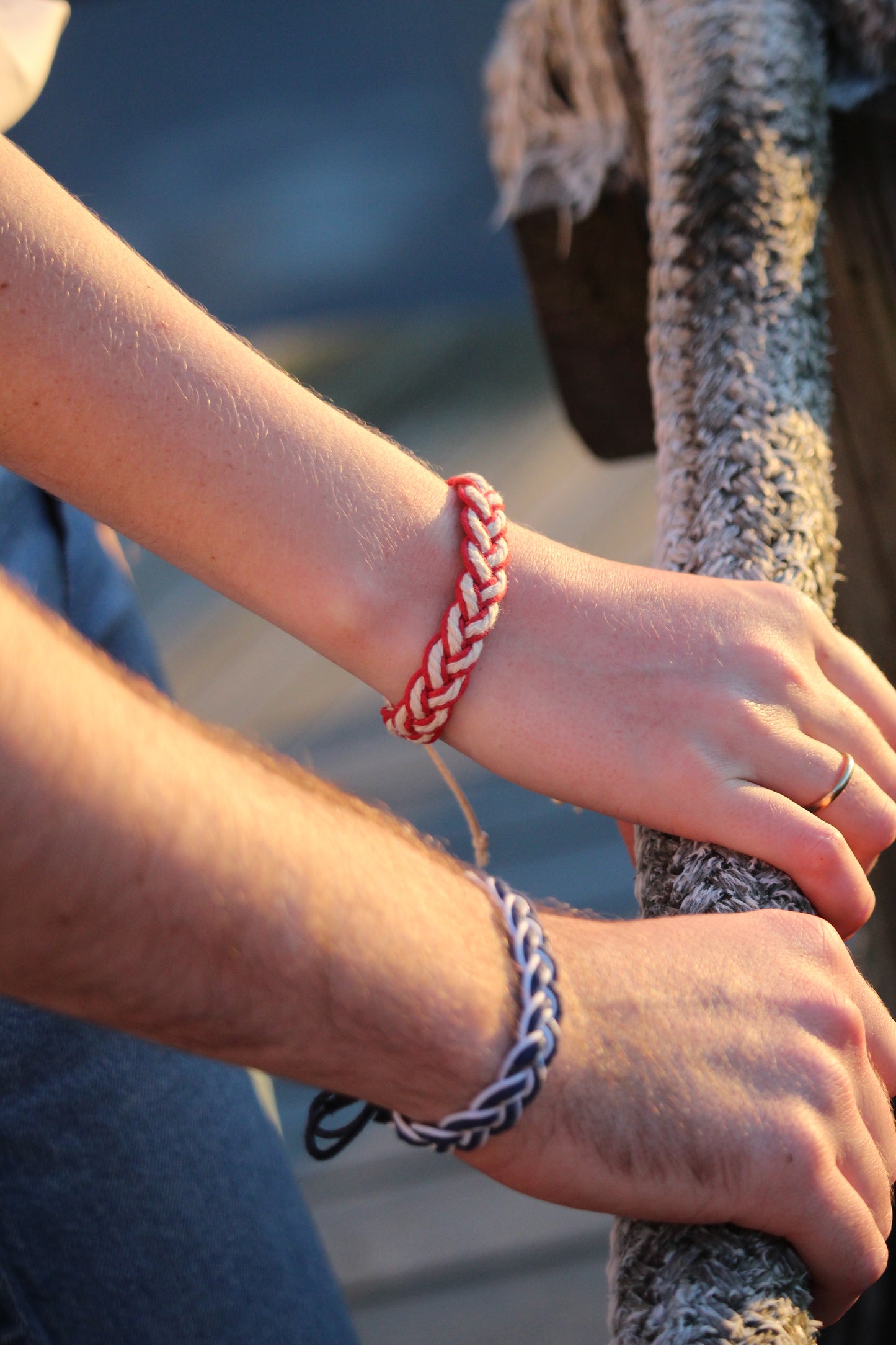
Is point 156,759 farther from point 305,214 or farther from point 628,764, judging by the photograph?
point 305,214

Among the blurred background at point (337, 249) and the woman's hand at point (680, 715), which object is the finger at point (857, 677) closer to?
the woman's hand at point (680, 715)

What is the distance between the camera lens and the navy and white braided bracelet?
272 mm

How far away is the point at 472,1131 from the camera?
28 centimetres

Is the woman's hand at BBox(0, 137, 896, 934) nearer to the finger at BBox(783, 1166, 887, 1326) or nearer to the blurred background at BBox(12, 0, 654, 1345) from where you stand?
Result: the finger at BBox(783, 1166, 887, 1326)

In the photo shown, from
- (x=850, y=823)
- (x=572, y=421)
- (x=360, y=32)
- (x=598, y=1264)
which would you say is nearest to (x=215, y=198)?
(x=360, y=32)

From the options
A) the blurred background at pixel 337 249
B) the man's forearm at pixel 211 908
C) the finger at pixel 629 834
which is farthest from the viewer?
the blurred background at pixel 337 249

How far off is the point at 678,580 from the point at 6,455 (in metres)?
0.28

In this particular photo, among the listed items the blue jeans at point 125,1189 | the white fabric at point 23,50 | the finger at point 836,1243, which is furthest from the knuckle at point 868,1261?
the white fabric at point 23,50

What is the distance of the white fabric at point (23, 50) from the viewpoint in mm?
557

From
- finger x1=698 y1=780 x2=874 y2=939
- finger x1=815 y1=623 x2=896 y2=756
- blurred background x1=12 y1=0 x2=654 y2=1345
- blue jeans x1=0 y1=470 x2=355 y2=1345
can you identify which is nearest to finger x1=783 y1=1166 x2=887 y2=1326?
finger x1=698 y1=780 x2=874 y2=939

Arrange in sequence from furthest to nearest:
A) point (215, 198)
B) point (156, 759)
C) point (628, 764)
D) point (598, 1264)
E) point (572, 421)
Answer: point (215, 198)
point (598, 1264)
point (572, 421)
point (628, 764)
point (156, 759)

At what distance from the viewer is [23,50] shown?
0.56m

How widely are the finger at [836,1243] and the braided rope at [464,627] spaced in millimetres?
204

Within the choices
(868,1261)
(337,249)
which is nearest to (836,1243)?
(868,1261)
